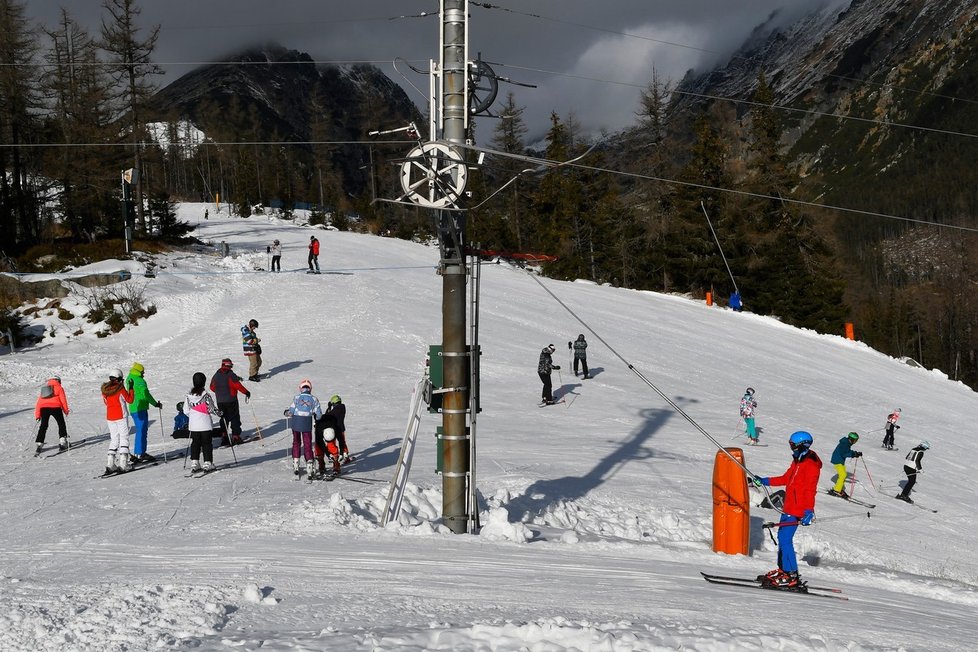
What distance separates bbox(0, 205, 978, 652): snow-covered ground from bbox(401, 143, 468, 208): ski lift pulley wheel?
379cm

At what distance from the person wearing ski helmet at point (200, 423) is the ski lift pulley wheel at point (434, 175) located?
4760 millimetres

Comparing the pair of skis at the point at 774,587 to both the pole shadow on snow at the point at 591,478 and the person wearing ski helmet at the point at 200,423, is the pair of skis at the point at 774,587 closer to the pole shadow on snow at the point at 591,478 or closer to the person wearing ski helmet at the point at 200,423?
the pole shadow on snow at the point at 591,478

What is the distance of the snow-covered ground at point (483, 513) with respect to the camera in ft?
19.9

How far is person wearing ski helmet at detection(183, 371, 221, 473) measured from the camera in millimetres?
11953

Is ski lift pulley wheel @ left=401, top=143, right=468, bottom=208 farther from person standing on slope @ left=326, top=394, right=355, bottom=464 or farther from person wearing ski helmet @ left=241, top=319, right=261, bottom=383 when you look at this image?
person wearing ski helmet @ left=241, top=319, right=261, bottom=383

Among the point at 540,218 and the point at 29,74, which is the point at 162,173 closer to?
the point at 540,218

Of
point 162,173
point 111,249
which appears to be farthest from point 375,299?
point 162,173

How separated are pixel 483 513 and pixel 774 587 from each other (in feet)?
12.5

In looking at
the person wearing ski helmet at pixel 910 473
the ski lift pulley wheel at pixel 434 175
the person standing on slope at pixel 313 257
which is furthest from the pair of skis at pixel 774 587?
the person standing on slope at pixel 313 257

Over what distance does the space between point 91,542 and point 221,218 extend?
212 ft

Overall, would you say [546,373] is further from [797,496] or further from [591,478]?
[797,496]

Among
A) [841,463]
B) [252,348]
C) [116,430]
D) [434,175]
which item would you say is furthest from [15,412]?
[841,463]

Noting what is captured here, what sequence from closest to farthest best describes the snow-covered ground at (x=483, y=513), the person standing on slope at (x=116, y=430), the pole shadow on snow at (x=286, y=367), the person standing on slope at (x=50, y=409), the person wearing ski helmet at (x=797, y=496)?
the snow-covered ground at (x=483, y=513) < the person wearing ski helmet at (x=797, y=496) < the person standing on slope at (x=116, y=430) < the person standing on slope at (x=50, y=409) < the pole shadow on snow at (x=286, y=367)

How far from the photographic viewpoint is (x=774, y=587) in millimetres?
8297
